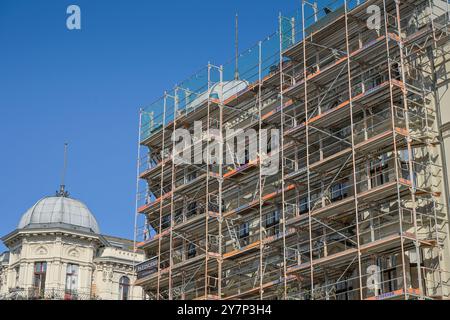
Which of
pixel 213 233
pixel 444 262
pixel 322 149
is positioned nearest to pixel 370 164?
pixel 322 149

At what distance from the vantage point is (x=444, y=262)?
29203mm

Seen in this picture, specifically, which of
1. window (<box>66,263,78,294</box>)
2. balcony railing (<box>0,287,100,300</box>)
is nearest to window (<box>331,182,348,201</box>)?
balcony railing (<box>0,287,100,300</box>)

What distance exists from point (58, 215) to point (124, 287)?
20.6 ft

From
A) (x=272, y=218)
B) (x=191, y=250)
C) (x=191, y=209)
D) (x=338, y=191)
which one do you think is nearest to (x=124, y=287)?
(x=191, y=250)

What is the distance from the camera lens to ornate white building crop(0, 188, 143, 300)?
54.3 meters

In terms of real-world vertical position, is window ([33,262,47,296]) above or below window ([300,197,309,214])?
above

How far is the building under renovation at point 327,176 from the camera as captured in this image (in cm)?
3011

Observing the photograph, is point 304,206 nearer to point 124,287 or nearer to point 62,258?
point 62,258

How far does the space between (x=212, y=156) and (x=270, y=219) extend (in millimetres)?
4893

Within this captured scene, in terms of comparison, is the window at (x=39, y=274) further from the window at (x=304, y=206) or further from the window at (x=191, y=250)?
the window at (x=304, y=206)

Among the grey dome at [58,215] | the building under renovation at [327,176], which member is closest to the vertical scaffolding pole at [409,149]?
the building under renovation at [327,176]

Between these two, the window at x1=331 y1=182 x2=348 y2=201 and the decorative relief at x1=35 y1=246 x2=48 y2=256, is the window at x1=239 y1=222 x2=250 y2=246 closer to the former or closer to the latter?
the window at x1=331 y1=182 x2=348 y2=201

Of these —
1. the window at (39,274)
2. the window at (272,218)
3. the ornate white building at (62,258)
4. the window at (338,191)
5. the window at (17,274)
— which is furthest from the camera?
the window at (17,274)
